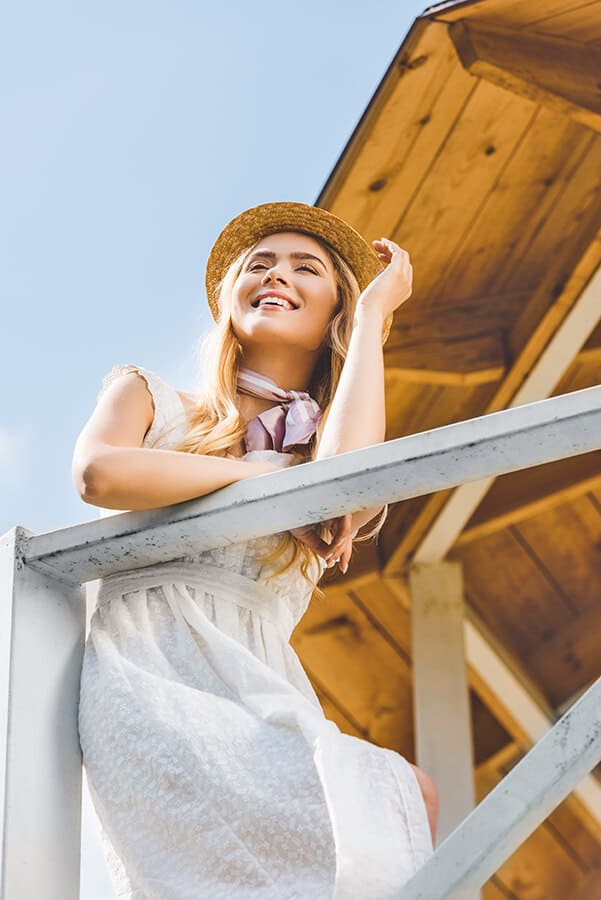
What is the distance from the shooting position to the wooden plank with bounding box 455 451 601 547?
194 inches

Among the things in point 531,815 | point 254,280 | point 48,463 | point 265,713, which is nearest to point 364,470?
point 265,713

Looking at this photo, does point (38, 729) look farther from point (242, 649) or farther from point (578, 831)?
point (578, 831)

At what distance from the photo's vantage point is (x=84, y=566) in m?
1.83

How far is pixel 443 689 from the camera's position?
458 cm

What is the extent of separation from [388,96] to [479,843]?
233 cm

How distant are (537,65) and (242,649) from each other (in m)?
2.16

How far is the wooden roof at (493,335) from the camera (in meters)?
3.63

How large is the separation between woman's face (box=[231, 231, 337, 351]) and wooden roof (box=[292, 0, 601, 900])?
1096 mm

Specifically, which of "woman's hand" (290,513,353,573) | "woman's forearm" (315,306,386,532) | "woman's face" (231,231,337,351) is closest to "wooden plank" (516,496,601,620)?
"woman's face" (231,231,337,351)

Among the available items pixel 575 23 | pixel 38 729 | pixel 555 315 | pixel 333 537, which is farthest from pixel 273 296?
pixel 555 315

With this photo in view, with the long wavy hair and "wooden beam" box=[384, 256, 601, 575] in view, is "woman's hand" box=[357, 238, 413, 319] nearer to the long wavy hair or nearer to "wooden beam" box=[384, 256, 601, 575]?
the long wavy hair

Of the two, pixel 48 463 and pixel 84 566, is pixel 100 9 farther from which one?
pixel 84 566

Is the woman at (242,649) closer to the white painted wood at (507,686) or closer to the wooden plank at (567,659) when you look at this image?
the white painted wood at (507,686)

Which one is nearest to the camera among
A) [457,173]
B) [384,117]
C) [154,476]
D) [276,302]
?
[154,476]
